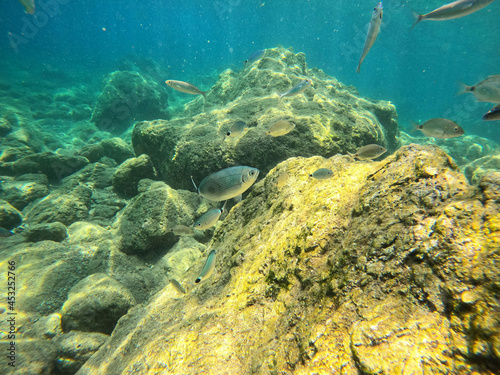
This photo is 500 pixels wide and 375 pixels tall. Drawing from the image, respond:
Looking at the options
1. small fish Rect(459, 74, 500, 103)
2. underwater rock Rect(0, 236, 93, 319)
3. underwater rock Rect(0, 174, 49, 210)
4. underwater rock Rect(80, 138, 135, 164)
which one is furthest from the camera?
underwater rock Rect(80, 138, 135, 164)

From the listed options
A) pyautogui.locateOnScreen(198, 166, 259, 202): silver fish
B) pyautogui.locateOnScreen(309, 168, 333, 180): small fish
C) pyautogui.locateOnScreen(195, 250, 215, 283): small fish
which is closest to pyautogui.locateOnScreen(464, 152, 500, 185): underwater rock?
pyautogui.locateOnScreen(309, 168, 333, 180): small fish

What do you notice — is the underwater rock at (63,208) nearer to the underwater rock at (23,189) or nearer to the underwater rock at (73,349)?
the underwater rock at (23,189)

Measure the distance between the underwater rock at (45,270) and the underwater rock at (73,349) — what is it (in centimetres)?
87

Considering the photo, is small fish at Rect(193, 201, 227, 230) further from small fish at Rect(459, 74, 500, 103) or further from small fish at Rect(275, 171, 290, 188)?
small fish at Rect(459, 74, 500, 103)

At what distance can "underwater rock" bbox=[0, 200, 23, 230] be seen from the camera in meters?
5.17

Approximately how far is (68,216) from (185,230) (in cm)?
404

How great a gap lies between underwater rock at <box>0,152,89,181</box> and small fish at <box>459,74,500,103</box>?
37.3 feet

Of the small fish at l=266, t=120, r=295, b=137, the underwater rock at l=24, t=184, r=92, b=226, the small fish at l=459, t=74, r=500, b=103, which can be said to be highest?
the small fish at l=459, t=74, r=500, b=103

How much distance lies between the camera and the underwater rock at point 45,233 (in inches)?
176

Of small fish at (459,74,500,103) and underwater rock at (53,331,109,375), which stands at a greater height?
small fish at (459,74,500,103)

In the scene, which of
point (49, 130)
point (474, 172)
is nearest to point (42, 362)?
point (474, 172)

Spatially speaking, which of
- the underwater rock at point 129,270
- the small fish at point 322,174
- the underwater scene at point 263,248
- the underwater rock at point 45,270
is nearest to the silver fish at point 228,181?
the underwater scene at point 263,248

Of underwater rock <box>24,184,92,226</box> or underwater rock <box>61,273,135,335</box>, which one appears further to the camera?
underwater rock <box>24,184,92,226</box>

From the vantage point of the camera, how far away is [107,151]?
27.6 ft
